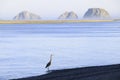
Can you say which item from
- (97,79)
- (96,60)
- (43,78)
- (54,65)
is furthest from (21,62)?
(97,79)

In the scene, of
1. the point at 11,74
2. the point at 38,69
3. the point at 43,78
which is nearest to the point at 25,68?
the point at 38,69

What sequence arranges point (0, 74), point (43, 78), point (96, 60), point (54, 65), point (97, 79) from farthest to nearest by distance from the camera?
point (96, 60) → point (54, 65) → point (0, 74) → point (43, 78) → point (97, 79)

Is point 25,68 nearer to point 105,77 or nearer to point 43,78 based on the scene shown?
point 43,78

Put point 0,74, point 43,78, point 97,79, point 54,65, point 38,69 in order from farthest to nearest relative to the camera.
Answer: point 54,65 < point 38,69 < point 0,74 < point 43,78 < point 97,79

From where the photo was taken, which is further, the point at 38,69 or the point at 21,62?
the point at 21,62

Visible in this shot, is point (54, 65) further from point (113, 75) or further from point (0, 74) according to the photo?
point (113, 75)

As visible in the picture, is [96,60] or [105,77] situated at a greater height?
[105,77]

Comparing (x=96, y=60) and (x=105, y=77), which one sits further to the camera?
(x=96, y=60)

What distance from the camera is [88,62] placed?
85.4 feet

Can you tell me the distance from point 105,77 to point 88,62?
1301 centimetres

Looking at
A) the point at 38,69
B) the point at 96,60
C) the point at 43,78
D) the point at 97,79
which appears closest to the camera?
the point at 97,79

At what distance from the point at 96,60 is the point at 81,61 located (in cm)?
92

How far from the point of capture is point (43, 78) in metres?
14.3

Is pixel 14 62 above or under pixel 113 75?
under
